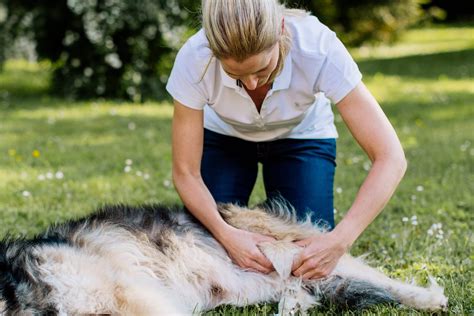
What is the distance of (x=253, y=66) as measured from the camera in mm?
3438

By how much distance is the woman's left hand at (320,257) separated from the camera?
3.64m

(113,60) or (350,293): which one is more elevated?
(350,293)

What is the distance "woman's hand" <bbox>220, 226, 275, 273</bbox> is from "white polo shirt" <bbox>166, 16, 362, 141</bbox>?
2.50 ft

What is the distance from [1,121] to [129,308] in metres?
7.18

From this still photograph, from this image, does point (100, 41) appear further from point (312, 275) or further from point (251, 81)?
point (312, 275)

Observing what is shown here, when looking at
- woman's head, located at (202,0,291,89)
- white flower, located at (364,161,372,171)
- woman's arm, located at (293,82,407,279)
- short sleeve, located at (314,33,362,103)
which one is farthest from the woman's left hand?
white flower, located at (364,161,372,171)

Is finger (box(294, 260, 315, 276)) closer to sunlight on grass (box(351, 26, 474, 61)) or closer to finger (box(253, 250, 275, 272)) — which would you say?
finger (box(253, 250, 275, 272))

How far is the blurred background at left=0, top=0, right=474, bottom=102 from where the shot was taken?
35.6 feet

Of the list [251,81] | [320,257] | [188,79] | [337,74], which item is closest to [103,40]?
[188,79]

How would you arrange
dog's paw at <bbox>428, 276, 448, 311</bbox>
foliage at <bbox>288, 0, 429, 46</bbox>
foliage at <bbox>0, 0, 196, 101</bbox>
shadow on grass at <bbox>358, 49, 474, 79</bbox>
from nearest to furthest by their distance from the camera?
dog's paw at <bbox>428, 276, 448, 311</bbox>, foliage at <bbox>0, 0, 196, 101</bbox>, shadow on grass at <bbox>358, 49, 474, 79</bbox>, foliage at <bbox>288, 0, 429, 46</bbox>

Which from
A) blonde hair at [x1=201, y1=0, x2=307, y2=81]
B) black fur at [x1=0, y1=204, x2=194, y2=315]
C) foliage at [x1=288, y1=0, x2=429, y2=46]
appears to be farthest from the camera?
foliage at [x1=288, y1=0, x2=429, y2=46]

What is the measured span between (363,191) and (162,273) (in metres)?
1.06

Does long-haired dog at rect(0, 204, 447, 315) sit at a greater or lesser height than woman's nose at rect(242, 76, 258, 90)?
lesser

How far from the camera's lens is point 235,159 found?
483 cm
